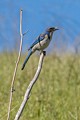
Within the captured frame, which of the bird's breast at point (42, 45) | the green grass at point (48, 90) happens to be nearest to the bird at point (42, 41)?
the bird's breast at point (42, 45)

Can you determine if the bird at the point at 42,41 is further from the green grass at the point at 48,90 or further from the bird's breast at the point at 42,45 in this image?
the green grass at the point at 48,90

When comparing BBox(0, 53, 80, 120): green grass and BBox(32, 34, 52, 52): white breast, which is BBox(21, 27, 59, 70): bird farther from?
BBox(0, 53, 80, 120): green grass

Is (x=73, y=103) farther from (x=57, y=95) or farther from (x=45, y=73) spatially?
(x=45, y=73)

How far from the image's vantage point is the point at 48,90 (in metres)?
5.85

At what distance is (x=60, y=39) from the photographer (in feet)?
26.6

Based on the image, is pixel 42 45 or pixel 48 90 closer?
pixel 42 45

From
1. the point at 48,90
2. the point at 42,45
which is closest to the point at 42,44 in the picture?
the point at 42,45

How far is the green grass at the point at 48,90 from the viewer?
485cm

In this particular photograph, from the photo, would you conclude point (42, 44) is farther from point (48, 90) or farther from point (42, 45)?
point (48, 90)

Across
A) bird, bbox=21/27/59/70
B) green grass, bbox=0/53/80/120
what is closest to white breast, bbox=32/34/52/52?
bird, bbox=21/27/59/70

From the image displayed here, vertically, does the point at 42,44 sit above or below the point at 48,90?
above

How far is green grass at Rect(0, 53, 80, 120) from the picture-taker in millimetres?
4848

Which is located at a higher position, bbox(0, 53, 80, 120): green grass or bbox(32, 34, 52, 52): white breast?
bbox(32, 34, 52, 52): white breast

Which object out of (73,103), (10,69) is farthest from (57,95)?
(10,69)
